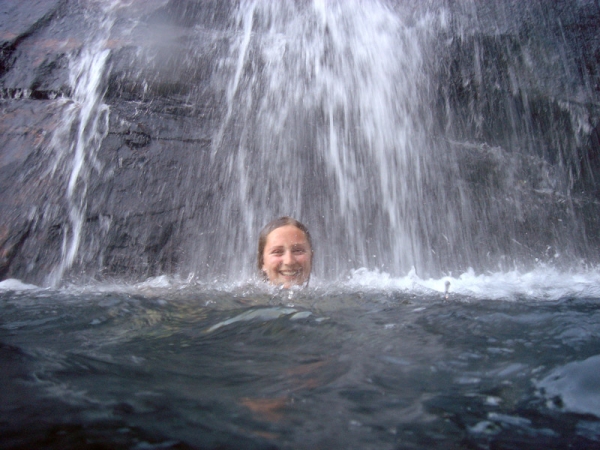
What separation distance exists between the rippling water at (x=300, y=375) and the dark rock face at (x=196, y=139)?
2.37 meters

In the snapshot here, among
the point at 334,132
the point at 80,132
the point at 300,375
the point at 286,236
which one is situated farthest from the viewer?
the point at 334,132

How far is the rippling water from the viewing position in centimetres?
144

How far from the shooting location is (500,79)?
7.00 meters

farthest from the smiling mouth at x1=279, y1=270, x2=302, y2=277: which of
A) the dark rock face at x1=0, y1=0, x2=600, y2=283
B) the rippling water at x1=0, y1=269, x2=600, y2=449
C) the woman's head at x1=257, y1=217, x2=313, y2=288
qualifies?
the dark rock face at x1=0, y1=0, x2=600, y2=283

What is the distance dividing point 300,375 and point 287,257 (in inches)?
81.5

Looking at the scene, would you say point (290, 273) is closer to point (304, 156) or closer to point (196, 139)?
point (304, 156)

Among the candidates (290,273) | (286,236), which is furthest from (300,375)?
(286,236)

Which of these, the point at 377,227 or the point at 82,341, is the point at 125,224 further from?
the point at 82,341

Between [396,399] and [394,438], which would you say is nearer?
[394,438]

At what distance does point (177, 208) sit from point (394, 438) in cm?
493

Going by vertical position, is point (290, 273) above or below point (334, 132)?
below

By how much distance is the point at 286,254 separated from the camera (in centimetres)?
401

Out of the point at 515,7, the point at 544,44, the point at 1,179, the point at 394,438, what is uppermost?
the point at 515,7

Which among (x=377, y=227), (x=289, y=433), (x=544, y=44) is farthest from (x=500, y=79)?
(x=289, y=433)
